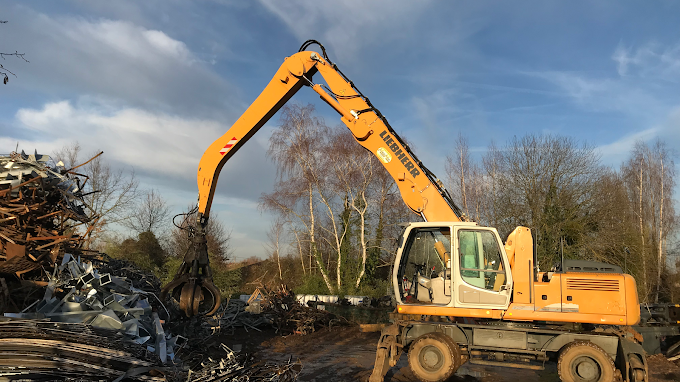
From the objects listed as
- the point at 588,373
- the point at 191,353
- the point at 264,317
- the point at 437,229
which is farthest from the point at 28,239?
the point at 588,373

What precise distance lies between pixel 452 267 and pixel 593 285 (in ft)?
6.38

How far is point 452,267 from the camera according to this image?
6516mm

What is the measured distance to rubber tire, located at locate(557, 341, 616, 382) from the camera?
19.5 feet

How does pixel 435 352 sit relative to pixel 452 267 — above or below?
below

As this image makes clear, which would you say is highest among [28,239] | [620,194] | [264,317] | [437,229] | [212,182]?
[620,194]

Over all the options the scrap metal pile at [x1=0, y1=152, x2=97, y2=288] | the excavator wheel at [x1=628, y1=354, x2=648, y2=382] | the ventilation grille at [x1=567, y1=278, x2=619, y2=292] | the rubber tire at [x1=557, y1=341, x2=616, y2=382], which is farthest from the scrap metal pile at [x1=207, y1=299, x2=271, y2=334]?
the excavator wheel at [x1=628, y1=354, x2=648, y2=382]

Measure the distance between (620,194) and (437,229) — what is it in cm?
2144

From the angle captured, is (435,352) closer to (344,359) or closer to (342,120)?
(344,359)

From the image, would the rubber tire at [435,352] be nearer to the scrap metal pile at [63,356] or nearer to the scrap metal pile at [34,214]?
the scrap metal pile at [63,356]

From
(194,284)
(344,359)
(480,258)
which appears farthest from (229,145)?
(344,359)

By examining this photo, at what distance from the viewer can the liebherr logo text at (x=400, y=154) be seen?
7160 millimetres

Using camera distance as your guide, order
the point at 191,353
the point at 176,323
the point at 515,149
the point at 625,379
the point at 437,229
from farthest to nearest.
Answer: the point at 515,149 → the point at 176,323 → the point at 191,353 → the point at 437,229 → the point at 625,379

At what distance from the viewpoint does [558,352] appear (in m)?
6.39

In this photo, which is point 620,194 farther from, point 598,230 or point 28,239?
point 28,239
